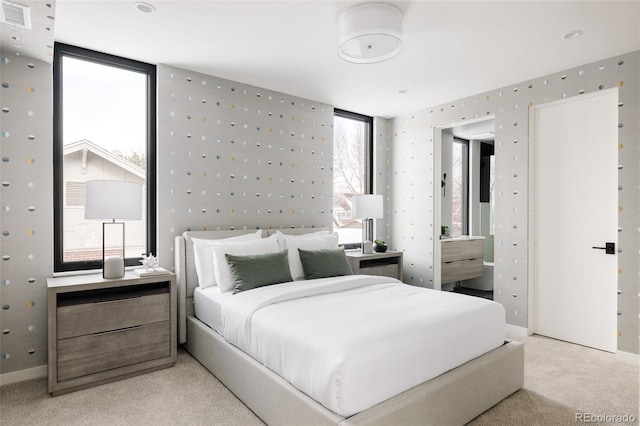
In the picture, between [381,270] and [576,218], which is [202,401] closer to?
[381,270]

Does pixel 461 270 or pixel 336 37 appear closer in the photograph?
pixel 336 37

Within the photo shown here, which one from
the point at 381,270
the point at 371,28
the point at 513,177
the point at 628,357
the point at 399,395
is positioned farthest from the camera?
the point at 381,270

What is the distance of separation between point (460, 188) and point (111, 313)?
5.36 meters

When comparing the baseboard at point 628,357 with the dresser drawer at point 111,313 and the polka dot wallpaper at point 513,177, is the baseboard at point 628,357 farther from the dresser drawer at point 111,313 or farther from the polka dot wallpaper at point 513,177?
the dresser drawer at point 111,313

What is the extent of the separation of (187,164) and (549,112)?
3.55 metres

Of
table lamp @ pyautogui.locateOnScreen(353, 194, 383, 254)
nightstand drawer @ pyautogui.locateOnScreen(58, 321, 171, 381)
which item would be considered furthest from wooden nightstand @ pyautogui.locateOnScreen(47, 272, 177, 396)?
table lamp @ pyautogui.locateOnScreen(353, 194, 383, 254)

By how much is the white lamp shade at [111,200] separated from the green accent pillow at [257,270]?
802 mm

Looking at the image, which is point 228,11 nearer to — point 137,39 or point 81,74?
point 137,39

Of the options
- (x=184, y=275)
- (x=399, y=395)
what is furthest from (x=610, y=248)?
(x=184, y=275)

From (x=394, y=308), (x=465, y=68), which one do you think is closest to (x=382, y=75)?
(x=465, y=68)

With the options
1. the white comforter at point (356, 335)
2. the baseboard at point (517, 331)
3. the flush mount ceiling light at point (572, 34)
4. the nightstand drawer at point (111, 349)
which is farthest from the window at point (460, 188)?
the nightstand drawer at point (111, 349)

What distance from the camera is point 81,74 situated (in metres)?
3.20

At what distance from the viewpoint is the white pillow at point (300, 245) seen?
356 centimetres

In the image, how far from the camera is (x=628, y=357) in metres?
3.11
